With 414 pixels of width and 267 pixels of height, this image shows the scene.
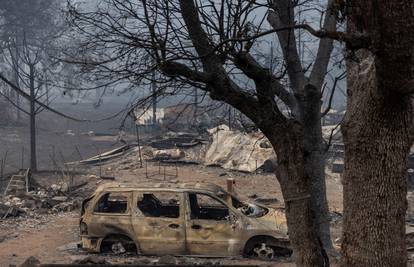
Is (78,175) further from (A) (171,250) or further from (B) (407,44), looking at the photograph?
(B) (407,44)

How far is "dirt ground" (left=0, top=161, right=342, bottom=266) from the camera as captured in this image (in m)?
11.3

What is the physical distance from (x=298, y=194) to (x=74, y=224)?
1099 centimetres

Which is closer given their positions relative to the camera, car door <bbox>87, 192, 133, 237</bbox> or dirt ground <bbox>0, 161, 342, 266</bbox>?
car door <bbox>87, 192, 133, 237</bbox>

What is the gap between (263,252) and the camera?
10.6m

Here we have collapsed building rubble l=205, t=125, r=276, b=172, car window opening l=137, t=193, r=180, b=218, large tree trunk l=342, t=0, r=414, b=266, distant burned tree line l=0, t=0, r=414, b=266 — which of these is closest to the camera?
distant burned tree line l=0, t=0, r=414, b=266

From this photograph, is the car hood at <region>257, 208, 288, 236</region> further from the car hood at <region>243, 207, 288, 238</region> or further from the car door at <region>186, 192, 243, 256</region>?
the car door at <region>186, 192, 243, 256</region>

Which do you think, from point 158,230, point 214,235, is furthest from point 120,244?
point 214,235

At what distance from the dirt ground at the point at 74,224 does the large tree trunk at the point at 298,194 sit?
5531 mm

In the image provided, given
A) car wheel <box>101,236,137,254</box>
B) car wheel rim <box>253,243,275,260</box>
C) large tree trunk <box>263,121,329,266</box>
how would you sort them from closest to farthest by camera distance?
large tree trunk <box>263,121,329,266</box> → car wheel rim <box>253,243,275,260</box> → car wheel <box>101,236,137,254</box>

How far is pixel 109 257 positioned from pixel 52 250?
1.98m

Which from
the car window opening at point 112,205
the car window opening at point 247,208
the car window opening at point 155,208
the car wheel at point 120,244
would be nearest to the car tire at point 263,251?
the car window opening at point 247,208

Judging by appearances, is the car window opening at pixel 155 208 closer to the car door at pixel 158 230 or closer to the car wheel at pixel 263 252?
the car door at pixel 158 230

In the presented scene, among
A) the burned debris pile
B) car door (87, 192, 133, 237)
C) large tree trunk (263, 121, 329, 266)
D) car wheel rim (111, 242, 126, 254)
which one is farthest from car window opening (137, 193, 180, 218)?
large tree trunk (263, 121, 329, 266)

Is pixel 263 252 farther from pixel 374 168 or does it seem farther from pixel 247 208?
pixel 374 168
